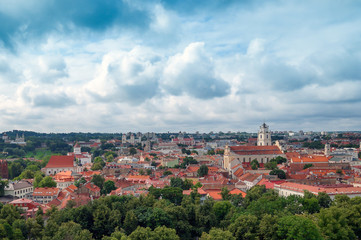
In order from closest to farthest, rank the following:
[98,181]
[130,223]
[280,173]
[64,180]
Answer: [130,223]
[98,181]
[280,173]
[64,180]

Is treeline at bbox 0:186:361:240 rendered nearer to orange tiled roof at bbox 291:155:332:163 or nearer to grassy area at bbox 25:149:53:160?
orange tiled roof at bbox 291:155:332:163

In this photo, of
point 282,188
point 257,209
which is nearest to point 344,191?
point 282,188

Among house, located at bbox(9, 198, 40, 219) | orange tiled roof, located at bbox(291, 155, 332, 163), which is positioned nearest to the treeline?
house, located at bbox(9, 198, 40, 219)

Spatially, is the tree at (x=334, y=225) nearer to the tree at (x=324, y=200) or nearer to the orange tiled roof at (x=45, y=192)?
the tree at (x=324, y=200)

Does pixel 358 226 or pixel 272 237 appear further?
pixel 358 226

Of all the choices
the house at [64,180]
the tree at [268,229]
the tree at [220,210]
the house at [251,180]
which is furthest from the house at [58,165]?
the tree at [268,229]

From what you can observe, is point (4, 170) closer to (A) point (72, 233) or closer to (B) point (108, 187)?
(B) point (108, 187)

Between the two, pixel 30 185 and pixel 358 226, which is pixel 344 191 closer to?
pixel 358 226

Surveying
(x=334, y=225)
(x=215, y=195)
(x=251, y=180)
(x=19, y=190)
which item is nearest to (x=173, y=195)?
(x=215, y=195)
